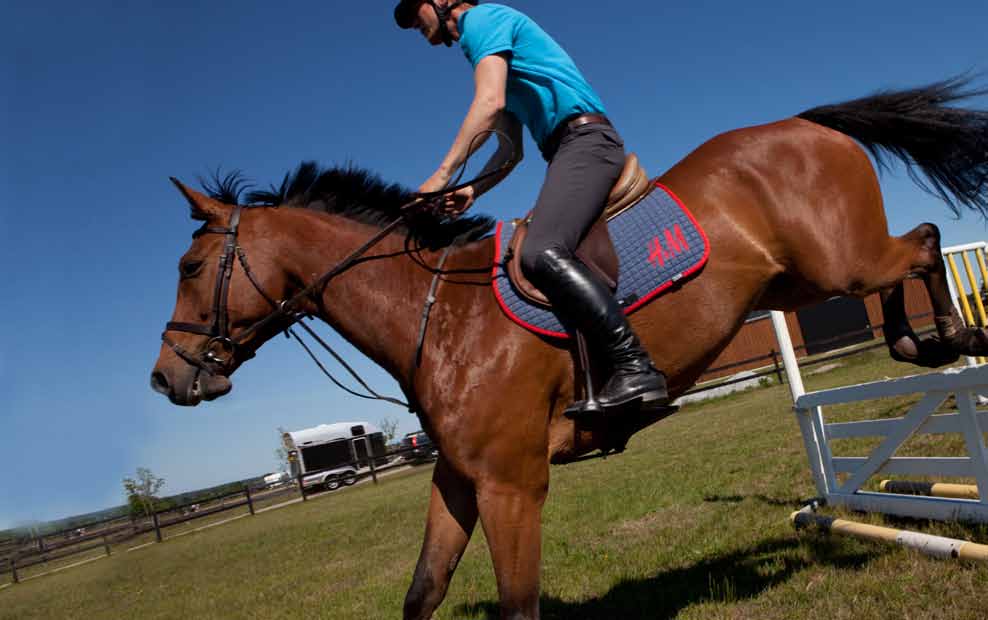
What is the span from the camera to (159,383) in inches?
151

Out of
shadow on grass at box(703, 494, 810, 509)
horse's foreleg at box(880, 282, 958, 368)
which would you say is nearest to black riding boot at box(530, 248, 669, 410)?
horse's foreleg at box(880, 282, 958, 368)

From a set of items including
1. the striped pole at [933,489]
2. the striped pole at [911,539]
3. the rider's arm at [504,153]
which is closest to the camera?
the striped pole at [911,539]

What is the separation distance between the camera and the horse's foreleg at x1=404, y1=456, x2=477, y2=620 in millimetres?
3561

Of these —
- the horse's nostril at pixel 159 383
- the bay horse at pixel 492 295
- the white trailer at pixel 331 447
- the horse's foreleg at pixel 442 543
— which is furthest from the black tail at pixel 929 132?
the white trailer at pixel 331 447

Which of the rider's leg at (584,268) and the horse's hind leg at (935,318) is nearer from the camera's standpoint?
the rider's leg at (584,268)

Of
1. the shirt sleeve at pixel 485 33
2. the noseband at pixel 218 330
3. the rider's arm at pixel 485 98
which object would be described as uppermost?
the shirt sleeve at pixel 485 33

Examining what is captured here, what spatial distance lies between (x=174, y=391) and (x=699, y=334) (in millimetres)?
2969

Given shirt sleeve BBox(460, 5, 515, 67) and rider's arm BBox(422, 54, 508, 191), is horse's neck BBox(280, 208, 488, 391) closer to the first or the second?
rider's arm BBox(422, 54, 508, 191)

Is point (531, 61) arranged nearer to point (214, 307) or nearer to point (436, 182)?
point (436, 182)

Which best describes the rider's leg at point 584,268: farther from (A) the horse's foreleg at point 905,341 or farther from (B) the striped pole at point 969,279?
(B) the striped pole at point 969,279

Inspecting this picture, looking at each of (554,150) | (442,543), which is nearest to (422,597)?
(442,543)

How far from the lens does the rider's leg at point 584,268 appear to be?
10.4 ft

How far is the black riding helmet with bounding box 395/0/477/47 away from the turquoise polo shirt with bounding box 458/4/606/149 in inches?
5.2

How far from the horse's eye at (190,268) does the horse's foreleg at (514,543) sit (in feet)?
7.26
